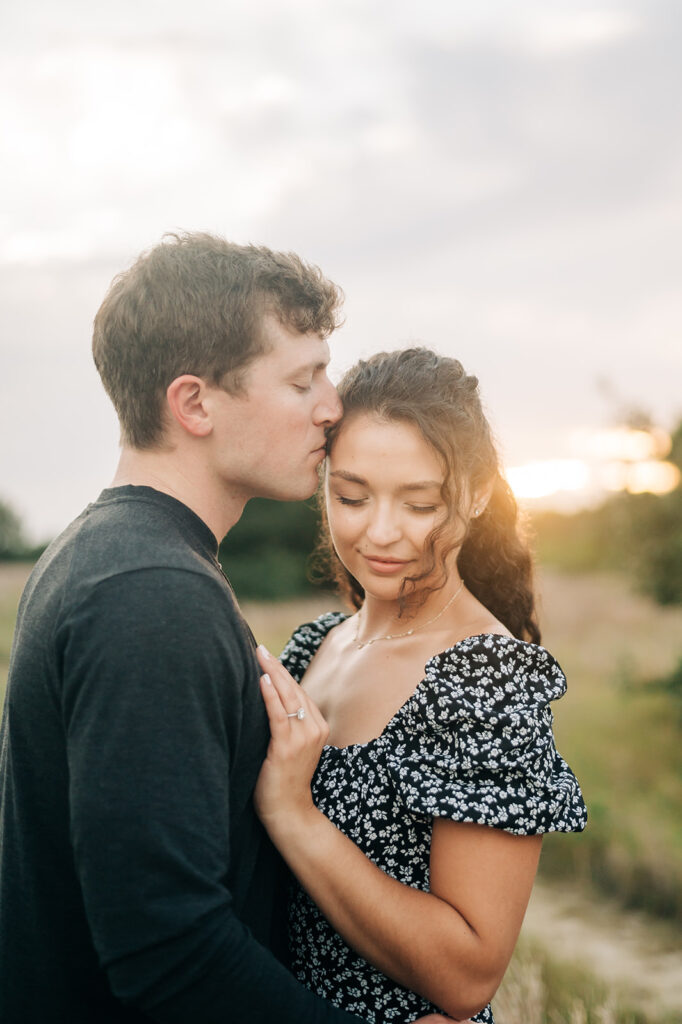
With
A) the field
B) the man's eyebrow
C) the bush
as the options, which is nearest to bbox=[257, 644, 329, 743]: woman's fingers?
the man's eyebrow

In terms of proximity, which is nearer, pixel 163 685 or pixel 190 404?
pixel 163 685

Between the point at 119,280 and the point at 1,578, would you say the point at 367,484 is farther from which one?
the point at 1,578

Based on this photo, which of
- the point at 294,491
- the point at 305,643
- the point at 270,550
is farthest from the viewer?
the point at 270,550

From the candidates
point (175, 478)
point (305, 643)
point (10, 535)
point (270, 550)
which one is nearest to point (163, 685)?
point (175, 478)

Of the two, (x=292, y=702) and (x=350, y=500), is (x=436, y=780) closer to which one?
(x=292, y=702)

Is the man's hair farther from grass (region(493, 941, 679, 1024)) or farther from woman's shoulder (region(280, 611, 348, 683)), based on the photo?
grass (region(493, 941, 679, 1024))

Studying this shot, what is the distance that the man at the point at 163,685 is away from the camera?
1665mm

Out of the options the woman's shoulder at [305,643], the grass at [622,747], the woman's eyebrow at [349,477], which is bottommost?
the grass at [622,747]

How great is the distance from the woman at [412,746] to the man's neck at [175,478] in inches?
16.0

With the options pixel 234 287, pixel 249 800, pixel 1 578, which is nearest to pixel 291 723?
pixel 249 800

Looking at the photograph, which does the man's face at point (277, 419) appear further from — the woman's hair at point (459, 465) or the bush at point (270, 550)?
the bush at point (270, 550)

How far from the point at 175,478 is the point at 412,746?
0.89m

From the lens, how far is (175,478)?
88.7 inches

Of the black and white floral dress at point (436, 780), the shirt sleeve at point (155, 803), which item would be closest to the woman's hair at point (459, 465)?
the black and white floral dress at point (436, 780)
